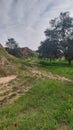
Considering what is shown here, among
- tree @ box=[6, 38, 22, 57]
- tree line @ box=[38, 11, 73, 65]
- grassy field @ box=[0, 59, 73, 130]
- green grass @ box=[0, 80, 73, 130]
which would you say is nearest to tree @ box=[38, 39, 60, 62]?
tree line @ box=[38, 11, 73, 65]

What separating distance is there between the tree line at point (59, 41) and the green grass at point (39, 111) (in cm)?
3773

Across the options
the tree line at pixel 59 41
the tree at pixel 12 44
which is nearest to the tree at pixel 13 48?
the tree at pixel 12 44

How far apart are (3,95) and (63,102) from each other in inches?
139

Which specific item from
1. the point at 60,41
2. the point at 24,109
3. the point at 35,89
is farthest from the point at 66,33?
the point at 24,109

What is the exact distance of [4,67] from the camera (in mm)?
24047

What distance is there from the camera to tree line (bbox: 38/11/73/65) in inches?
1929

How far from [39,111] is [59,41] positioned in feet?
139

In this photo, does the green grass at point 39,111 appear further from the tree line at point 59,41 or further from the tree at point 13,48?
the tree at point 13,48

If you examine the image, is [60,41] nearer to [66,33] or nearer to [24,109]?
[66,33]

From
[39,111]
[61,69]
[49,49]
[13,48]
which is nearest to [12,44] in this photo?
[13,48]

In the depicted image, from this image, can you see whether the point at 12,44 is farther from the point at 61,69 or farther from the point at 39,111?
the point at 39,111

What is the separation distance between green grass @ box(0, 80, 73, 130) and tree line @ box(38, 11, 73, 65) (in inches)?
1485

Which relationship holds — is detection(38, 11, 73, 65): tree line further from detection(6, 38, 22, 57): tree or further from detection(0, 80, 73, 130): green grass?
detection(0, 80, 73, 130): green grass

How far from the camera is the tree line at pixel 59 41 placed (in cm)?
4900
